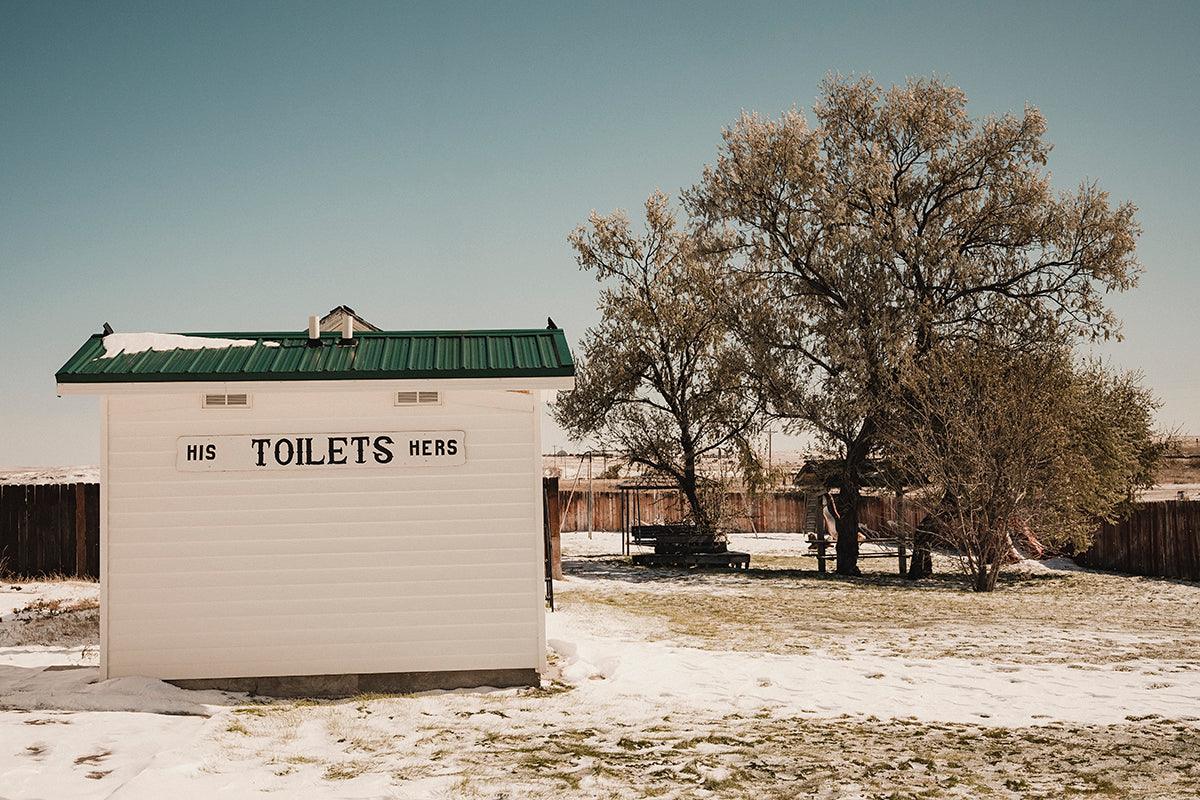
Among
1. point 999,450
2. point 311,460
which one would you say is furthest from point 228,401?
point 999,450

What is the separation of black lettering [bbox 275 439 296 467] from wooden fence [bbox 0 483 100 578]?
531 inches

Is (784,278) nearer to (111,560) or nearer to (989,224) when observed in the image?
(989,224)

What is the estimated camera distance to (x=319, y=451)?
389 inches

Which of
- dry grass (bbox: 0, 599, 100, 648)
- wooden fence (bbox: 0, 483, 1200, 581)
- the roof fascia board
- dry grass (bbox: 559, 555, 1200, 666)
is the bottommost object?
dry grass (bbox: 559, 555, 1200, 666)

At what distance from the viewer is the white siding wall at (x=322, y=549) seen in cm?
970

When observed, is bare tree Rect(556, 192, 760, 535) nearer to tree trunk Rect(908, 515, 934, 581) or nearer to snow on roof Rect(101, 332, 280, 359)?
tree trunk Rect(908, 515, 934, 581)

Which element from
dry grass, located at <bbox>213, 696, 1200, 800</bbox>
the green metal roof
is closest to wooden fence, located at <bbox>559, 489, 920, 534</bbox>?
the green metal roof

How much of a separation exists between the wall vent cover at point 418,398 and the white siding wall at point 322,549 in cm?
8

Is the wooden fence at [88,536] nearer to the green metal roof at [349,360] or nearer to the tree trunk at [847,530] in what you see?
the tree trunk at [847,530]

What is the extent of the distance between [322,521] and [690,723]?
160 inches

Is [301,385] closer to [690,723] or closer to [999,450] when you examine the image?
[690,723]

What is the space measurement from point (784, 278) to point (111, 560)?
798 inches

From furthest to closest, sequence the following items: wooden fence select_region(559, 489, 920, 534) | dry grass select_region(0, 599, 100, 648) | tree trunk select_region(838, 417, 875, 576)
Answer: wooden fence select_region(559, 489, 920, 534)
tree trunk select_region(838, 417, 875, 576)
dry grass select_region(0, 599, 100, 648)

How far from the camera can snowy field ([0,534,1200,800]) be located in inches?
259
